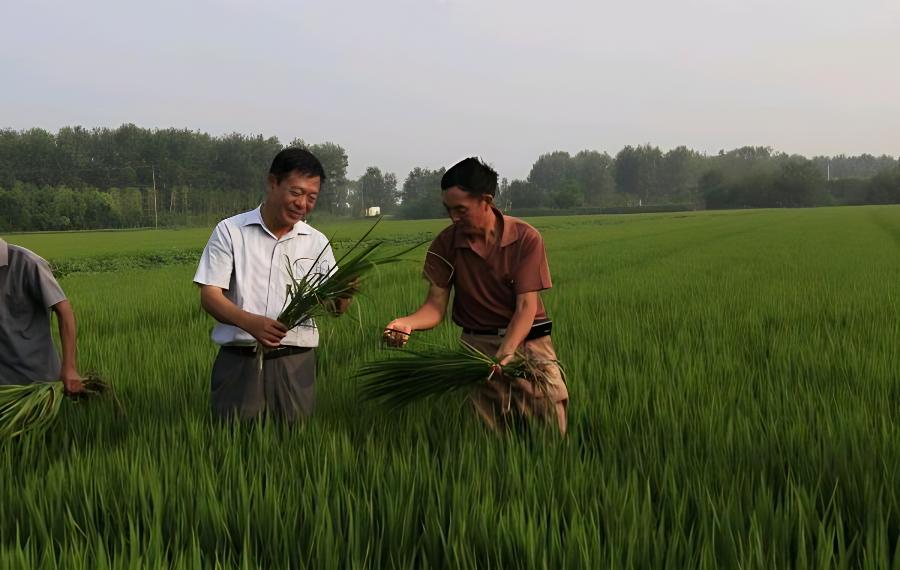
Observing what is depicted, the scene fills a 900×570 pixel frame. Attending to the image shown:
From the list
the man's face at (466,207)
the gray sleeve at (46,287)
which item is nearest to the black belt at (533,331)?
the man's face at (466,207)

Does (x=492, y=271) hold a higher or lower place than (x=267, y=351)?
higher

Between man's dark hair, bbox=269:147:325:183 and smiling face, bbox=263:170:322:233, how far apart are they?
0.4 inches

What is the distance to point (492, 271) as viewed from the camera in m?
2.26

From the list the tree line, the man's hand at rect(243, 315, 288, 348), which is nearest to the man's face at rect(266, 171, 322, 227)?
the man's hand at rect(243, 315, 288, 348)

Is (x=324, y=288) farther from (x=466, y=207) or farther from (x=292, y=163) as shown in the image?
(x=466, y=207)

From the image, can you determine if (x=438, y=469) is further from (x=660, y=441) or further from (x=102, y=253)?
(x=102, y=253)

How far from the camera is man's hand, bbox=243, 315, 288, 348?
2.01 metres

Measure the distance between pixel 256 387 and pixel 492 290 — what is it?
0.87m

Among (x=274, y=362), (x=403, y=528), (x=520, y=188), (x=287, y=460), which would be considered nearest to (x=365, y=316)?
(x=274, y=362)

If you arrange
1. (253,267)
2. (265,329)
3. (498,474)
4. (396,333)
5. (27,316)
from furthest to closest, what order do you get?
(27,316) < (253,267) < (396,333) < (265,329) < (498,474)

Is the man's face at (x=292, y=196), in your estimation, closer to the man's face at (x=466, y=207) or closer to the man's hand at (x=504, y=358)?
the man's face at (x=466, y=207)

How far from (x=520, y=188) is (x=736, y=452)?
2942 inches

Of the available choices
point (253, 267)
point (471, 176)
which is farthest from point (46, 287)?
point (471, 176)

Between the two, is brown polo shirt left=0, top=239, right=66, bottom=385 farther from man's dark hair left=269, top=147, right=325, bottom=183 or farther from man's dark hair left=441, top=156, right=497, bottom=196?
man's dark hair left=441, top=156, right=497, bottom=196
